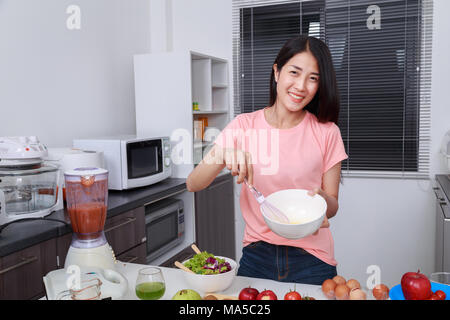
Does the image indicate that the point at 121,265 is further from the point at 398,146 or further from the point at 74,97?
the point at 398,146

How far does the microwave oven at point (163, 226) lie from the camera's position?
2.52 m

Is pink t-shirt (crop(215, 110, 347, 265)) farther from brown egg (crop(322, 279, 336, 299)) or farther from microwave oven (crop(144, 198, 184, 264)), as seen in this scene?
microwave oven (crop(144, 198, 184, 264))

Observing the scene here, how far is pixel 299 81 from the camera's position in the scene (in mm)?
1460

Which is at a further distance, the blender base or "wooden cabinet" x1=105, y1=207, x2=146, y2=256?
"wooden cabinet" x1=105, y1=207, x2=146, y2=256

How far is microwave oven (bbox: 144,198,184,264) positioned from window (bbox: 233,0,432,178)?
4.54 ft

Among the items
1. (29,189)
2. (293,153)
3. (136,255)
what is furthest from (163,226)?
(293,153)

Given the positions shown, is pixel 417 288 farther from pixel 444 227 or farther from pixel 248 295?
pixel 444 227

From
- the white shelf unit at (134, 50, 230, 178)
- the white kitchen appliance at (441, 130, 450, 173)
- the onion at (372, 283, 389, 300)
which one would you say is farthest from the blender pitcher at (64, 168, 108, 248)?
the white kitchen appliance at (441, 130, 450, 173)

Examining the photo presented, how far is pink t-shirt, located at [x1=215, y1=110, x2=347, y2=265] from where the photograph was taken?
1.54 meters

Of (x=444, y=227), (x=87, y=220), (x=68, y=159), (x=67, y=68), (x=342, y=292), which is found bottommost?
(x=444, y=227)

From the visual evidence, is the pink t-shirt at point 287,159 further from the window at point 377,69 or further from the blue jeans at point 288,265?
the window at point 377,69

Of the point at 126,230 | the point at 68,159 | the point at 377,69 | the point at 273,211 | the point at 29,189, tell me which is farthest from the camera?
the point at 377,69

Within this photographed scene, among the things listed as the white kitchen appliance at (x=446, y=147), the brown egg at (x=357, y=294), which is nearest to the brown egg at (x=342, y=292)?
the brown egg at (x=357, y=294)

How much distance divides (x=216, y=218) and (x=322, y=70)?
1955 mm
